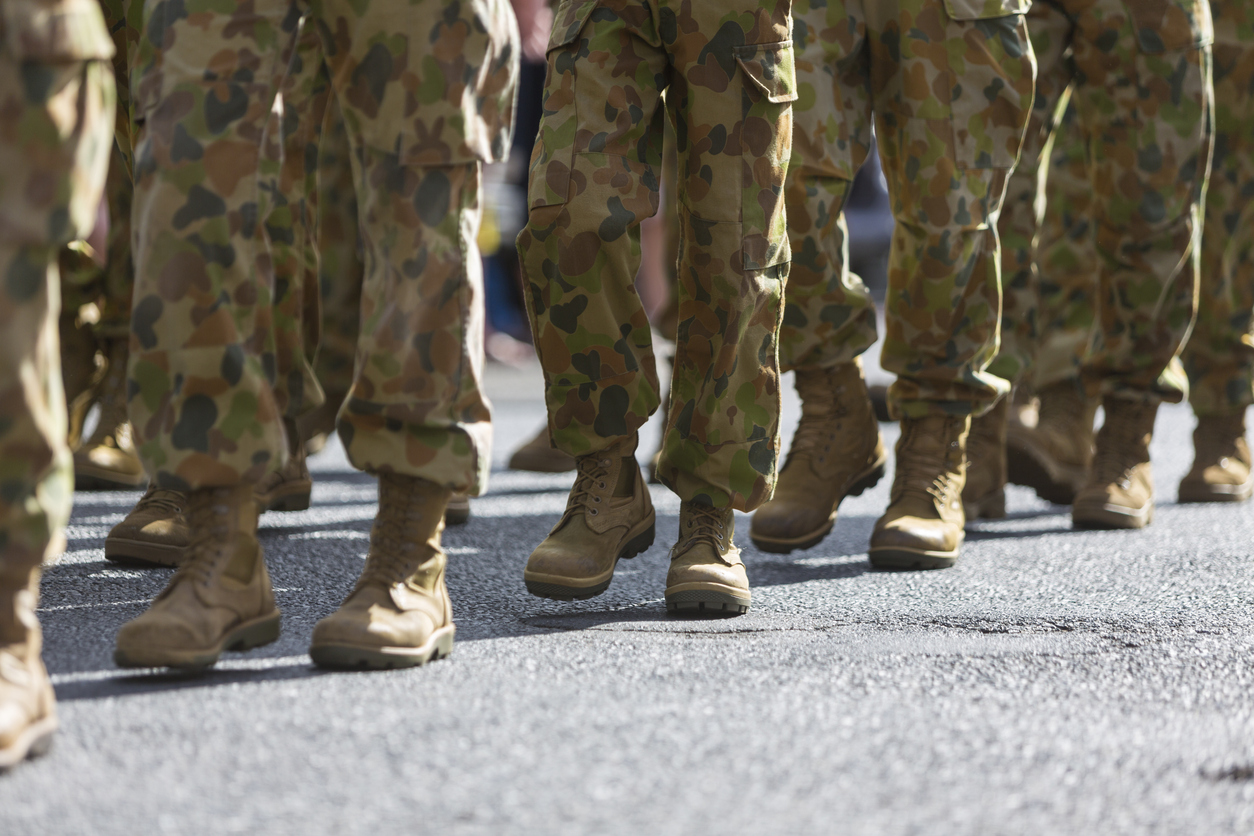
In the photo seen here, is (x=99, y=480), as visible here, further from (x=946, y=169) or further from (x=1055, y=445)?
(x=1055, y=445)

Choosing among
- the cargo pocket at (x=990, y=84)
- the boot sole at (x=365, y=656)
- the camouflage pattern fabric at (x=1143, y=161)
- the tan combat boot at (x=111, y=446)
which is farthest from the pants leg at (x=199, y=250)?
the camouflage pattern fabric at (x=1143, y=161)

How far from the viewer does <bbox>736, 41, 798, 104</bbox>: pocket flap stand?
2.24 m

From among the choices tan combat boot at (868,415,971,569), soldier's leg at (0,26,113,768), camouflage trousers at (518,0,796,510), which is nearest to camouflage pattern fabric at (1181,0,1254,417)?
tan combat boot at (868,415,971,569)

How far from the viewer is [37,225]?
141 cm

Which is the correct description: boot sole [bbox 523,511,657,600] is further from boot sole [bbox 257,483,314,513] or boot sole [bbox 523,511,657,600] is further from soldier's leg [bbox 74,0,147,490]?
soldier's leg [bbox 74,0,147,490]

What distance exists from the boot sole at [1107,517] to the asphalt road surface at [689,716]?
58cm

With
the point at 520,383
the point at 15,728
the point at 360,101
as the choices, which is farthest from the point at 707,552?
the point at 520,383

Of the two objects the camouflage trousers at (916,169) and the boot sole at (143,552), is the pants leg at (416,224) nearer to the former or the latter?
the boot sole at (143,552)

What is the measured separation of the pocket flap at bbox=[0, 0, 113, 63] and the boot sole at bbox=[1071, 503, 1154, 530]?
8.43 ft

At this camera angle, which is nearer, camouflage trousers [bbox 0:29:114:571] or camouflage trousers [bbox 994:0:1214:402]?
camouflage trousers [bbox 0:29:114:571]

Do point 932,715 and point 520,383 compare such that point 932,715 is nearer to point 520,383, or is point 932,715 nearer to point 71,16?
point 71,16

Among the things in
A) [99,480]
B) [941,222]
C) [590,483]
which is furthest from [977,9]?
[99,480]

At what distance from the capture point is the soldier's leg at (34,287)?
4.59 ft

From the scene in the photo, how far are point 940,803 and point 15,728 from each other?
95 cm
